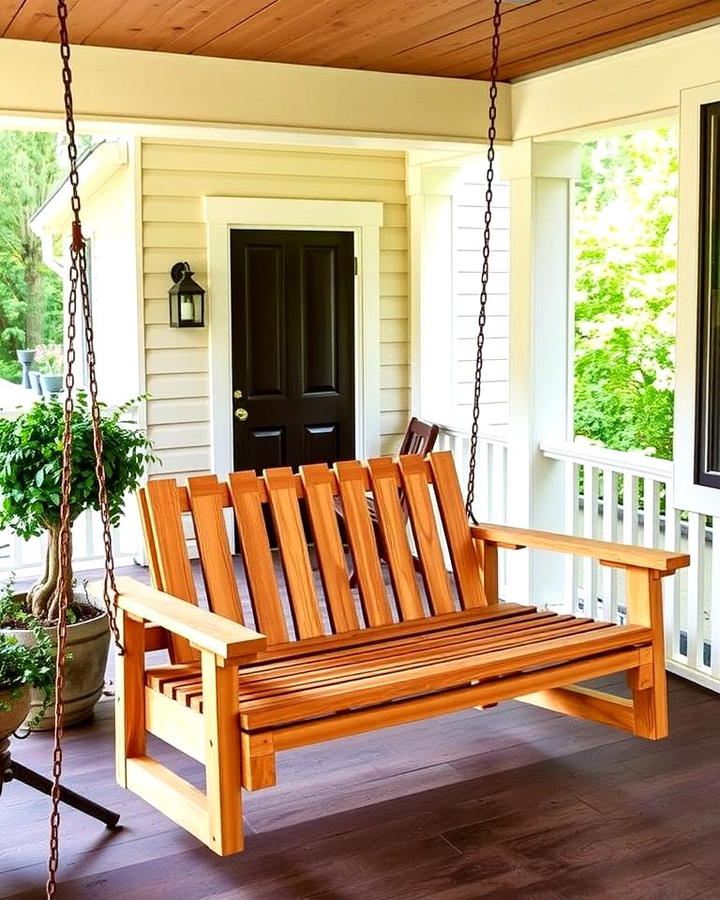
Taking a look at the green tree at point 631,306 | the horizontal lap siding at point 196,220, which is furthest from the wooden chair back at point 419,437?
the green tree at point 631,306

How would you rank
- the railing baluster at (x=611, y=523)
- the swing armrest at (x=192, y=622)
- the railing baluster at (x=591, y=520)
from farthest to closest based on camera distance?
1. the railing baluster at (x=591, y=520)
2. the railing baluster at (x=611, y=523)
3. the swing armrest at (x=192, y=622)

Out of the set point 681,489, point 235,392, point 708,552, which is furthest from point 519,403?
point 708,552

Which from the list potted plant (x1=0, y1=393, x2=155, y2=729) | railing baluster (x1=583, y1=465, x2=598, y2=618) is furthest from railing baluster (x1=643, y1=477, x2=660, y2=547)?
potted plant (x1=0, y1=393, x2=155, y2=729)

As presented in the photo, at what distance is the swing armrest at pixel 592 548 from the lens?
3.38 metres

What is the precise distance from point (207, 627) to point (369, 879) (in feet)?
3.01

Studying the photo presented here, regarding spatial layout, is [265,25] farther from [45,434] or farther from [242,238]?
[242,238]

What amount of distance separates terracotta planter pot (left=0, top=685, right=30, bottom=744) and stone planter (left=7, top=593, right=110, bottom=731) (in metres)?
0.84

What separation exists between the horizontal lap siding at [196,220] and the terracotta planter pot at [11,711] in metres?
3.47

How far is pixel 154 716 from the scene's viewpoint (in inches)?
122

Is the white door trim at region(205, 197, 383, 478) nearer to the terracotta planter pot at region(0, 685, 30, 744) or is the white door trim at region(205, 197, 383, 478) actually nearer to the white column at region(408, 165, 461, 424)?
the white column at region(408, 165, 461, 424)

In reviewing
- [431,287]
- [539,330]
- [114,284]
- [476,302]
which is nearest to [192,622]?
[539,330]

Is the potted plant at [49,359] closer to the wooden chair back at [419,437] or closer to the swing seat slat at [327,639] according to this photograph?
the wooden chair back at [419,437]

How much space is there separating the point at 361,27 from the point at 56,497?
2.07 m

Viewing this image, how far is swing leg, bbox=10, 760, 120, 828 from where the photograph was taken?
3271 millimetres
